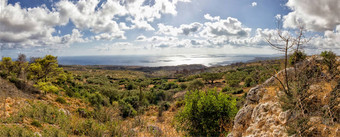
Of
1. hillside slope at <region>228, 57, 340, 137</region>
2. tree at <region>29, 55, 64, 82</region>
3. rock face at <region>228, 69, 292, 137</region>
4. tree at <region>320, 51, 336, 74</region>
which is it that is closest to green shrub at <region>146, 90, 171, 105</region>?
tree at <region>29, 55, 64, 82</region>

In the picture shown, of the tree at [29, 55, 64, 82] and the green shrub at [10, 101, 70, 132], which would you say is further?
the tree at [29, 55, 64, 82]

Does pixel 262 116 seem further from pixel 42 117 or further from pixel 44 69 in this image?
pixel 44 69

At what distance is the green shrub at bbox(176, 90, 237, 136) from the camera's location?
721 cm

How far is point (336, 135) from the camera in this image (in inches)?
131

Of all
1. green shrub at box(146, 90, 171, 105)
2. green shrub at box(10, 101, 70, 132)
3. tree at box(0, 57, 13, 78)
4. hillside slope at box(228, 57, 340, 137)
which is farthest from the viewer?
green shrub at box(146, 90, 171, 105)

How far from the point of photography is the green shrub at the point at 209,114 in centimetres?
721

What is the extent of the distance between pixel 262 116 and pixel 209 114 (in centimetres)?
269

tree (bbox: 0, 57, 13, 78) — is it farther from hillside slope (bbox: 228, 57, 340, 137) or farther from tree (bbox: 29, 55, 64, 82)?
hillside slope (bbox: 228, 57, 340, 137)

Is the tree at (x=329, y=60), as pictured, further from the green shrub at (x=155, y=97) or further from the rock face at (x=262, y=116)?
the green shrub at (x=155, y=97)

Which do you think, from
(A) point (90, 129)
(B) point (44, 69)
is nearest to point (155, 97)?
(B) point (44, 69)

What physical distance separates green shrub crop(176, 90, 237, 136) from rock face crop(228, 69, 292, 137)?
1.17m

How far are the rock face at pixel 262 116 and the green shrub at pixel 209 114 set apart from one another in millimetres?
1169

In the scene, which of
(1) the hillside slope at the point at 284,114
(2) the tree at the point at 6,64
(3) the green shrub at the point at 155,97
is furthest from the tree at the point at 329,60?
(2) the tree at the point at 6,64

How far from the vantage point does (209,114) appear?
7367mm
